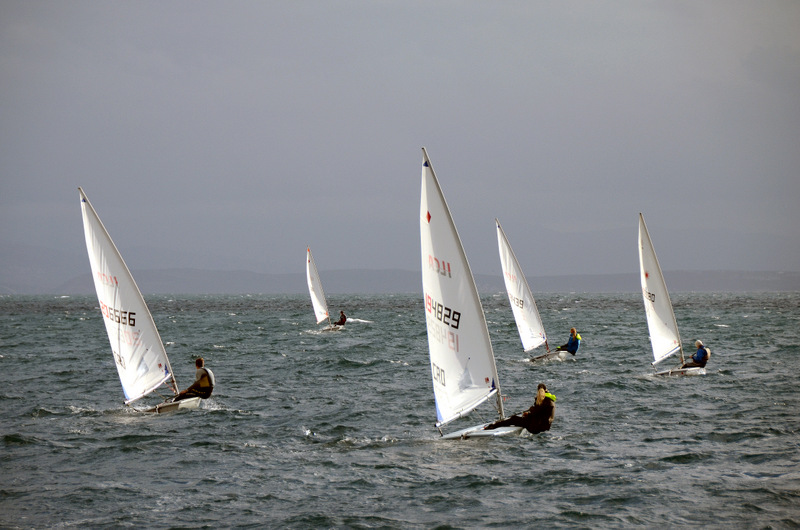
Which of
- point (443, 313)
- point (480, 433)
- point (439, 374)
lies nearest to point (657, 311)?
point (480, 433)

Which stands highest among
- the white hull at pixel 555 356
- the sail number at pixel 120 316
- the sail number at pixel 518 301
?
the sail number at pixel 120 316

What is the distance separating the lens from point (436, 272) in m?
18.9

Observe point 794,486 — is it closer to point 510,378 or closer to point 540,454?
point 540,454

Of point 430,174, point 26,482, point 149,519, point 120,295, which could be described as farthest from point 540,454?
point 120,295

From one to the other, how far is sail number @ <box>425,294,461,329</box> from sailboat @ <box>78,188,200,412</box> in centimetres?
917

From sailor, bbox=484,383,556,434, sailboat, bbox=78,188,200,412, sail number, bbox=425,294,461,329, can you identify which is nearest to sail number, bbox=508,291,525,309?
sailboat, bbox=78,188,200,412

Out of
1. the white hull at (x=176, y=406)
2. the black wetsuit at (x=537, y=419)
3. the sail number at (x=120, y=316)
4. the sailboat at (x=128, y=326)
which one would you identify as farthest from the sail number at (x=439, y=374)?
the sail number at (x=120, y=316)

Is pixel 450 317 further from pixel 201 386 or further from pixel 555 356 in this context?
pixel 555 356

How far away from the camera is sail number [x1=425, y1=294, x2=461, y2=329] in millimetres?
19000

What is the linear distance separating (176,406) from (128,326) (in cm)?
283

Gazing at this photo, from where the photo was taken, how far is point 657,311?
3578 cm

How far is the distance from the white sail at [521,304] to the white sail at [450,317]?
21134 mm

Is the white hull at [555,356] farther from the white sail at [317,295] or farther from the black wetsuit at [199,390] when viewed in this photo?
the white sail at [317,295]

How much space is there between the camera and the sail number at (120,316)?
2503cm
